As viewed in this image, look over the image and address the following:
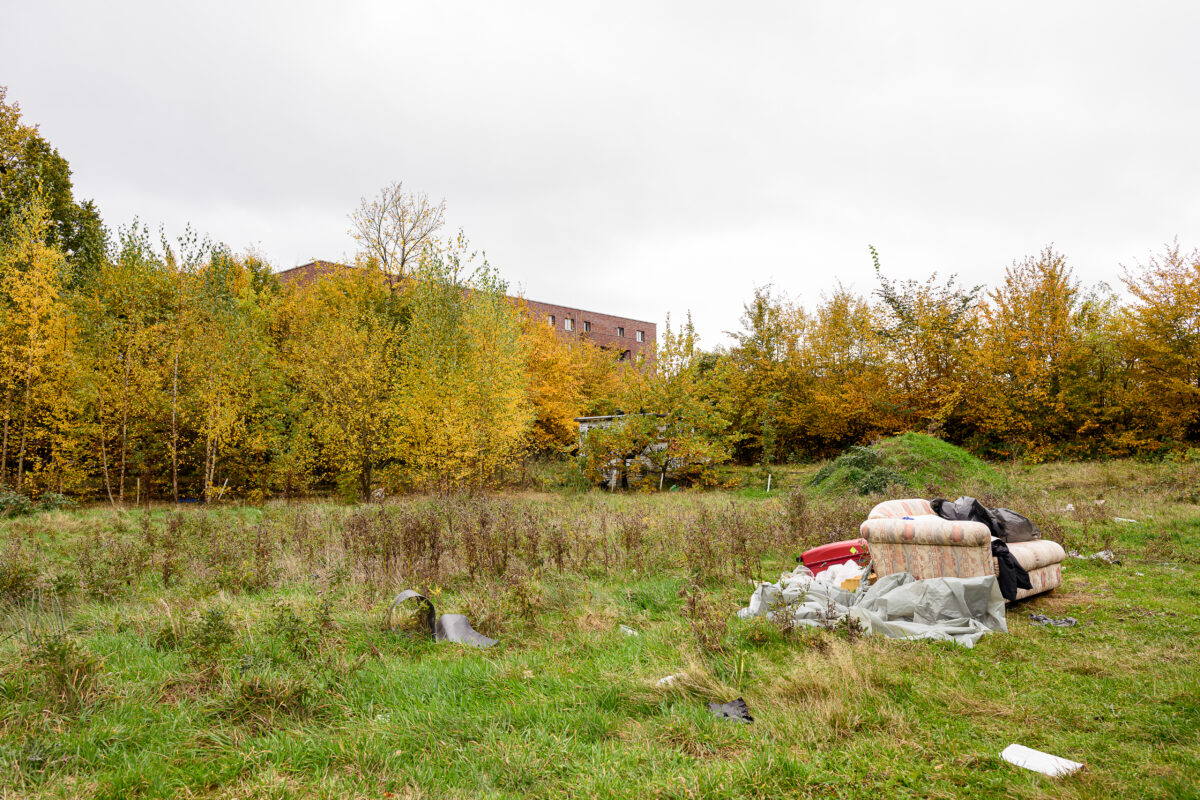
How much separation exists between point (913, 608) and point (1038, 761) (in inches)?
94.9

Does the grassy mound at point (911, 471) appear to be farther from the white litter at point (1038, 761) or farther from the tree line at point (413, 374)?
the white litter at point (1038, 761)

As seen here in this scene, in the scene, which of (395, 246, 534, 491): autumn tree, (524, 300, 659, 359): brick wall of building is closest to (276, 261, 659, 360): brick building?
(524, 300, 659, 359): brick wall of building

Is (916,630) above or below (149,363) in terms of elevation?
below

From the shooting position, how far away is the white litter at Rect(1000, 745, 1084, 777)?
2.71 m

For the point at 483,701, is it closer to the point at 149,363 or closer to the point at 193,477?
the point at 149,363

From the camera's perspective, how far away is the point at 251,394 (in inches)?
635

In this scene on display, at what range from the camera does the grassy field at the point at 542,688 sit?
2.78 metres

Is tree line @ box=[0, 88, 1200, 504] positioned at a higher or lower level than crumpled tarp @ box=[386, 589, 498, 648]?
higher

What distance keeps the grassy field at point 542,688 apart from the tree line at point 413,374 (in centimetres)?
901

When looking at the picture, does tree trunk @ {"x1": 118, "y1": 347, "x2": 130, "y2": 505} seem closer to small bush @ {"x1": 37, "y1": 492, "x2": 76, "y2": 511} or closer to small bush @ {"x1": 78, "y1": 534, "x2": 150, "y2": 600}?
small bush @ {"x1": 37, "y1": 492, "x2": 76, "y2": 511}

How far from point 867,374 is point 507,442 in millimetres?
12545

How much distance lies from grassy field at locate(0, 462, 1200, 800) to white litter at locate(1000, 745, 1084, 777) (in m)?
0.05

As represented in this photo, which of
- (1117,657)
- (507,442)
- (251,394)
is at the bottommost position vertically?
(1117,657)

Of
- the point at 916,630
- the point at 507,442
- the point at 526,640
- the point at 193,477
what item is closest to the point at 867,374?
the point at 507,442
